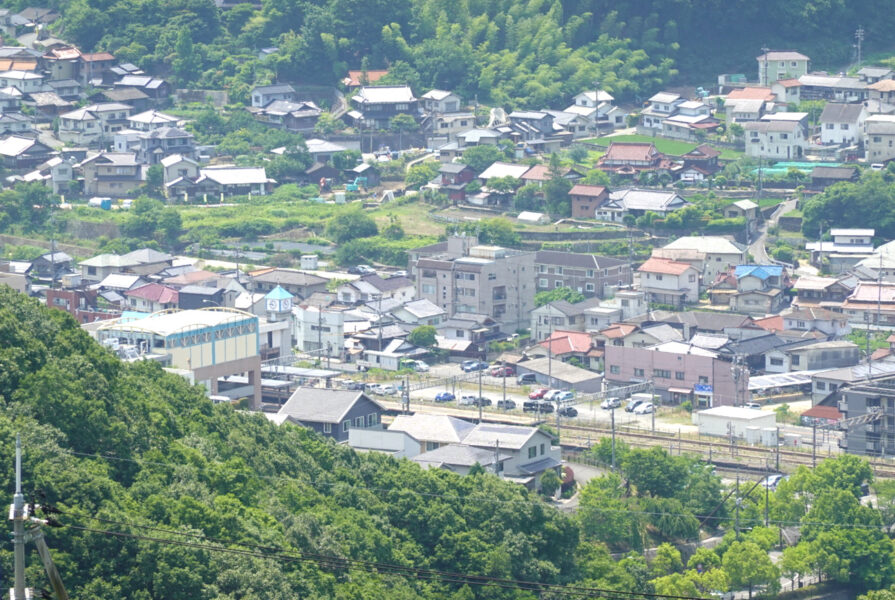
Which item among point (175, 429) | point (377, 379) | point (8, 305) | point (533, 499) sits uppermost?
point (8, 305)

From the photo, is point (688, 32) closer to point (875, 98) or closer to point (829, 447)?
point (875, 98)

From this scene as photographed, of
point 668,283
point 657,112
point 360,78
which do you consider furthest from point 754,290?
point 360,78

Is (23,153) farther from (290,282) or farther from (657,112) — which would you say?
(657,112)

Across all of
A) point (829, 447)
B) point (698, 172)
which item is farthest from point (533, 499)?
point (698, 172)

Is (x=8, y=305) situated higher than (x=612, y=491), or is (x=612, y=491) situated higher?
(x=8, y=305)

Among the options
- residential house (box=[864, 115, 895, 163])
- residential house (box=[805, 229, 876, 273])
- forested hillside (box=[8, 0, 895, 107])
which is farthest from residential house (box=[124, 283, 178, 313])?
residential house (box=[864, 115, 895, 163])
